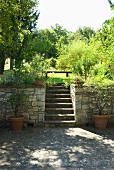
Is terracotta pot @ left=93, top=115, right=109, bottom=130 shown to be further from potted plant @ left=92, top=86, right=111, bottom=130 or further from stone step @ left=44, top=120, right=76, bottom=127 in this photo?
stone step @ left=44, top=120, right=76, bottom=127

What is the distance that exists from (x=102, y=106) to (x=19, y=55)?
1060 cm

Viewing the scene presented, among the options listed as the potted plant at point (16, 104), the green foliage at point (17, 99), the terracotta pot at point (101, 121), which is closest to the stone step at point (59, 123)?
the terracotta pot at point (101, 121)

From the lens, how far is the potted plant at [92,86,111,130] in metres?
7.73

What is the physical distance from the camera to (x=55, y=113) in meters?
8.59

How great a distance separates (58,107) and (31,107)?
3.91 feet

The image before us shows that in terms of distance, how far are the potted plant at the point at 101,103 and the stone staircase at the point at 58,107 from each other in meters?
0.86

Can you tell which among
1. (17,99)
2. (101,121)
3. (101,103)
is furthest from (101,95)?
(17,99)

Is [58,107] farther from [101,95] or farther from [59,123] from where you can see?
[101,95]

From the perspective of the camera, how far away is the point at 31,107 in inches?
319

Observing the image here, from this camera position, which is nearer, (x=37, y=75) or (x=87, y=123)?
(x=87, y=123)

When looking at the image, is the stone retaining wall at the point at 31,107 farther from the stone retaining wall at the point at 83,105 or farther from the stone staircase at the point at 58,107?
the stone retaining wall at the point at 83,105

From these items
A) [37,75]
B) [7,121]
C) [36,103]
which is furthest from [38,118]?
[37,75]

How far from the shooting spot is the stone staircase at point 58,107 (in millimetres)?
8078

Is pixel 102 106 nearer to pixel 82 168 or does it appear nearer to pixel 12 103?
pixel 12 103
